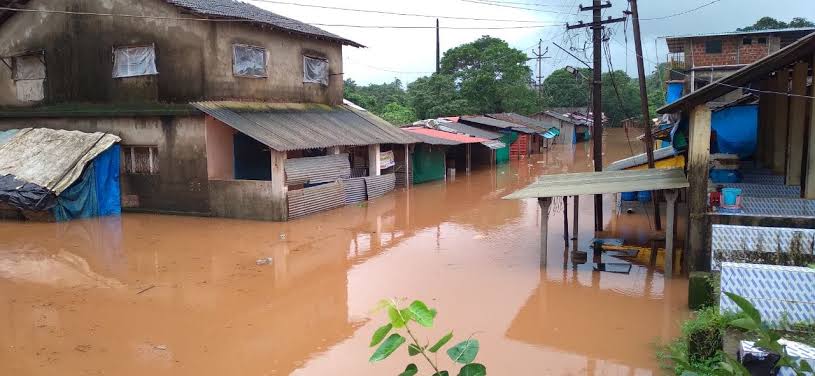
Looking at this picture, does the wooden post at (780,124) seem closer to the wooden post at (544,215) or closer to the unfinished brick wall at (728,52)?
the wooden post at (544,215)

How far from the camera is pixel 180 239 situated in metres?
13.9

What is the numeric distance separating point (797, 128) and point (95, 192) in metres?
17.3

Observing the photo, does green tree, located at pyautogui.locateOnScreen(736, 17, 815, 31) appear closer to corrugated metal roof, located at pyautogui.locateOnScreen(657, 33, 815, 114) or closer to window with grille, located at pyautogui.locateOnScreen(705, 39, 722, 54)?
window with grille, located at pyautogui.locateOnScreen(705, 39, 722, 54)

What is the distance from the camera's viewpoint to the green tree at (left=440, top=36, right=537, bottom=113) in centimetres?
4244

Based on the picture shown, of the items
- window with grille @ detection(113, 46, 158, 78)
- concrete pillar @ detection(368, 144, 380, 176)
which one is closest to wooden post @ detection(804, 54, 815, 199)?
concrete pillar @ detection(368, 144, 380, 176)

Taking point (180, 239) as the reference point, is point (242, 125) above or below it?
above

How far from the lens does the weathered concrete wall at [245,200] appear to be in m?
15.9

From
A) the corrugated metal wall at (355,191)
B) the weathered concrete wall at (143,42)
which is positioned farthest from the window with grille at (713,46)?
the weathered concrete wall at (143,42)

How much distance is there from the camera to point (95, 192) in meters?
16.8

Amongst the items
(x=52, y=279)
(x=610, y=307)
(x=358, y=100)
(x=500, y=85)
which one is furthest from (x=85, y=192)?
(x=500, y=85)

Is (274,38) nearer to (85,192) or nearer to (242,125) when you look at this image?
(242,125)

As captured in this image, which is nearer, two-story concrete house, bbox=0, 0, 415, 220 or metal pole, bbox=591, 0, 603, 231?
metal pole, bbox=591, 0, 603, 231

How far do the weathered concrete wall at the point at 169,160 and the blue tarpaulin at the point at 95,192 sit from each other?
1.90 ft

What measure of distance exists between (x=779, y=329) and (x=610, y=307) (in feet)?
9.59
